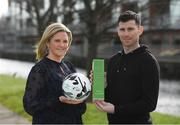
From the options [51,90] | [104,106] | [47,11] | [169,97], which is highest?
[47,11]

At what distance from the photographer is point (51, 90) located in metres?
4.03

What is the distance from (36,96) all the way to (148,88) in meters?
0.88

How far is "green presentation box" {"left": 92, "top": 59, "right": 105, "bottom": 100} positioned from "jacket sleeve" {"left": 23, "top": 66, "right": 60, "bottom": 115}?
32cm

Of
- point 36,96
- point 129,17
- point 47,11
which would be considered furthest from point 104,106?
point 47,11

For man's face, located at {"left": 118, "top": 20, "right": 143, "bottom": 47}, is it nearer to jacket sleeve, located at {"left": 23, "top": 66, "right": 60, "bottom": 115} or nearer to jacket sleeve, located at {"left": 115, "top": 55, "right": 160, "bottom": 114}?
jacket sleeve, located at {"left": 115, "top": 55, "right": 160, "bottom": 114}

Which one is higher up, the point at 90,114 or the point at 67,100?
the point at 67,100

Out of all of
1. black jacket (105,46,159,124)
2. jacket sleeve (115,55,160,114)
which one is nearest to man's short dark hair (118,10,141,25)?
black jacket (105,46,159,124)

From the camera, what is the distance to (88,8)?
14.6 metres

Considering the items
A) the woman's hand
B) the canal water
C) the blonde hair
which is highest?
the blonde hair

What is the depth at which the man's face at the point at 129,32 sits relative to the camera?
3.99m

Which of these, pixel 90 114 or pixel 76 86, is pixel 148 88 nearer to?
pixel 76 86

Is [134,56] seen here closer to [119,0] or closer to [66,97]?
[66,97]

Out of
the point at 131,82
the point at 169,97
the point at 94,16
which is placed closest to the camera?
the point at 131,82

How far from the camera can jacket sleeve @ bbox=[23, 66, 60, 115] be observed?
3988 millimetres
